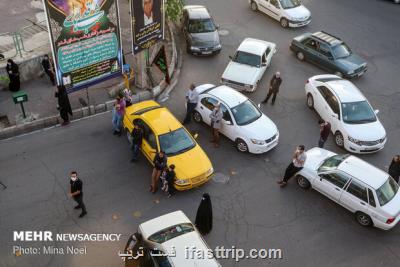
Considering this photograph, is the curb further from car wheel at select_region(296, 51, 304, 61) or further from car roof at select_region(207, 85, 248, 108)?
car wheel at select_region(296, 51, 304, 61)

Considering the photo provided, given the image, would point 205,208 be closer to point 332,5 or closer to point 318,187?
point 318,187

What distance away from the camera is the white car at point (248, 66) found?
19703 mm

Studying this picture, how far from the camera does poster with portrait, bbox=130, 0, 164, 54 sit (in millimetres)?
16578

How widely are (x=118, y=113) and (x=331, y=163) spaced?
7.79m

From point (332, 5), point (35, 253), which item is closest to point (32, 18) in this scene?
point (35, 253)

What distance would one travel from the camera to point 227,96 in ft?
56.1

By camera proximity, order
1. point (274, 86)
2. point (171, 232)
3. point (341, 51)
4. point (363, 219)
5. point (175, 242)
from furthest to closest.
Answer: point (341, 51) → point (274, 86) → point (363, 219) → point (171, 232) → point (175, 242)

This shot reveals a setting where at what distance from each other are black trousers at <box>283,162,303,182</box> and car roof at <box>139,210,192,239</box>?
4.40 meters

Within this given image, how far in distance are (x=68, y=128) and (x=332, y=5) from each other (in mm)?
19420

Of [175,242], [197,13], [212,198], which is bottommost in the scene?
[212,198]

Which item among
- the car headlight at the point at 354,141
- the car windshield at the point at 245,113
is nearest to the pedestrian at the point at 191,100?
the car windshield at the point at 245,113

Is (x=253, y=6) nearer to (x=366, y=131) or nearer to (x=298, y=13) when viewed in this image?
(x=298, y=13)

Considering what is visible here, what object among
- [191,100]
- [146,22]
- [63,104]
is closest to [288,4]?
[146,22]

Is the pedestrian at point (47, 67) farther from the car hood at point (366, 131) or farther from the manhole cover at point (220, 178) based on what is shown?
the car hood at point (366, 131)
